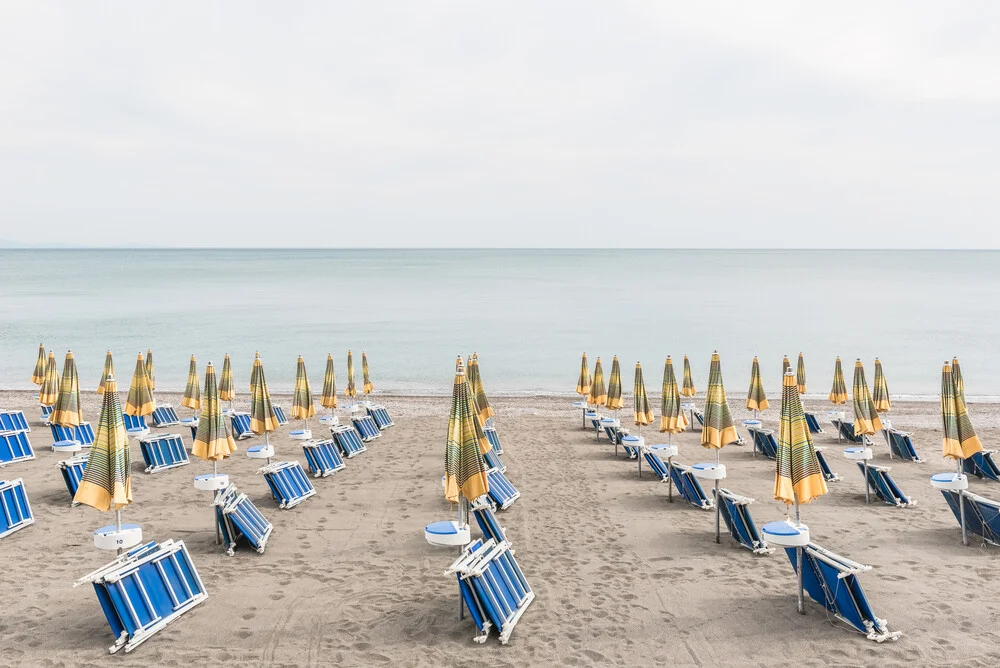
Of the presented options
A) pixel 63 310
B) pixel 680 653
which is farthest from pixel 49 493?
pixel 63 310

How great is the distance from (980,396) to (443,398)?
20985mm

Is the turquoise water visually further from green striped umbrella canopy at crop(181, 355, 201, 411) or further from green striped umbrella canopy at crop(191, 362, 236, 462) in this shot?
green striped umbrella canopy at crop(191, 362, 236, 462)

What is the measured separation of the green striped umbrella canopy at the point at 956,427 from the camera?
32.8 feet

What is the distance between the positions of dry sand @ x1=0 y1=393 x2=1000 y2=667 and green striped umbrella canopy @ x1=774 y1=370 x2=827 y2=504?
4.35 ft

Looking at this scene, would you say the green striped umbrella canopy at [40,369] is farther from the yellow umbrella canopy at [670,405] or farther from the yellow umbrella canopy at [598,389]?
the yellow umbrella canopy at [670,405]

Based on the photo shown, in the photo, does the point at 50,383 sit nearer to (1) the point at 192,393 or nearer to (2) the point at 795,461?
(1) the point at 192,393

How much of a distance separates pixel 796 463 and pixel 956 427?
3.89 m

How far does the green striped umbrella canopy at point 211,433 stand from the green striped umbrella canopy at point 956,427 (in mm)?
10199

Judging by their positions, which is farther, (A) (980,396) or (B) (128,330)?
(B) (128,330)

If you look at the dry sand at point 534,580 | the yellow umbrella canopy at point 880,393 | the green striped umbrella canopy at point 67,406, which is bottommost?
the dry sand at point 534,580

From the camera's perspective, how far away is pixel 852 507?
39.1 feet

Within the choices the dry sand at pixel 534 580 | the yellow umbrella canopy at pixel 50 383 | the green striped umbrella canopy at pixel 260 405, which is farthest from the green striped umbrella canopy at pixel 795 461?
the yellow umbrella canopy at pixel 50 383

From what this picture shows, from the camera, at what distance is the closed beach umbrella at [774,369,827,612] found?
25.5ft

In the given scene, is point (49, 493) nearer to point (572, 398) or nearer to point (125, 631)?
point (125, 631)
